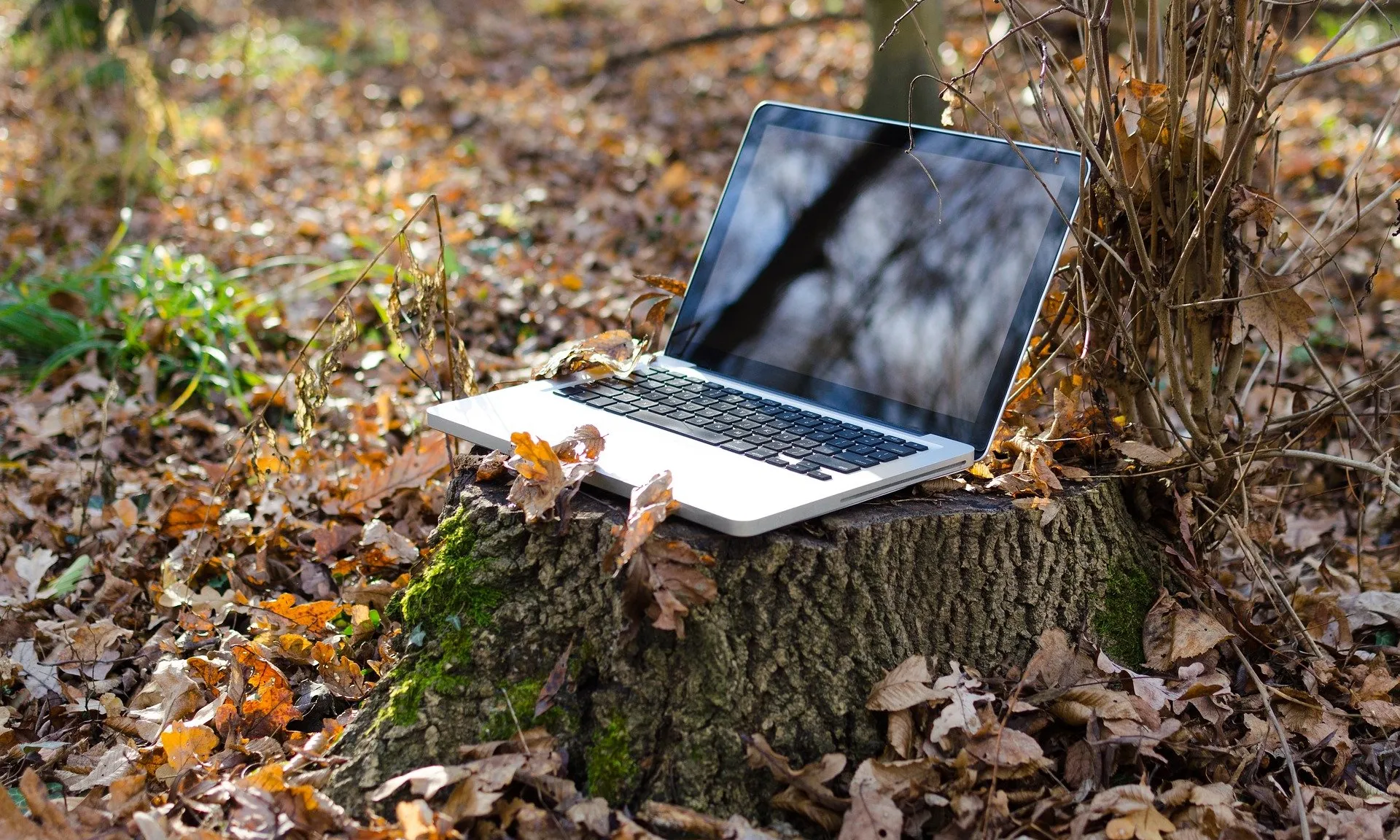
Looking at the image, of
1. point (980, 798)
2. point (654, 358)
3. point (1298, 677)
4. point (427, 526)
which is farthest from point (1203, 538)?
point (427, 526)

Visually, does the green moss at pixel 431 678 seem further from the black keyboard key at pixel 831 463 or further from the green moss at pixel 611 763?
the black keyboard key at pixel 831 463

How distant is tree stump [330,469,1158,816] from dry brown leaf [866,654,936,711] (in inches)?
0.9

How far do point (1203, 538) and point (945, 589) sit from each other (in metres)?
0.76

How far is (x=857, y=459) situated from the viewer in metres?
2.07

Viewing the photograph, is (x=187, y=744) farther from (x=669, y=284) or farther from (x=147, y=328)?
(x=147, y=328)

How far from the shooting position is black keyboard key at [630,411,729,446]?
7.04 ft

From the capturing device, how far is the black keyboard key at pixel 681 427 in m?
2.14

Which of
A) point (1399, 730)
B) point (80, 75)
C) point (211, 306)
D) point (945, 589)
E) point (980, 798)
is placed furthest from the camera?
point (80, 75)

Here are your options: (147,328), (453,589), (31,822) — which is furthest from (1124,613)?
(147,328)

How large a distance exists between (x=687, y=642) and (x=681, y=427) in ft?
1.48

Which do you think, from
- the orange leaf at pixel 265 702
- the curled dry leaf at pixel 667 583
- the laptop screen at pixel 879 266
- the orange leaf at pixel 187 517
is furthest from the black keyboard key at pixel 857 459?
the orange leaf at pixel 187 517

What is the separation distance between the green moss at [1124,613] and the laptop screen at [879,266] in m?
0.49

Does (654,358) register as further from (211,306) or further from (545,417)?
(211,306)

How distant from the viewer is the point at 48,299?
4.50m
